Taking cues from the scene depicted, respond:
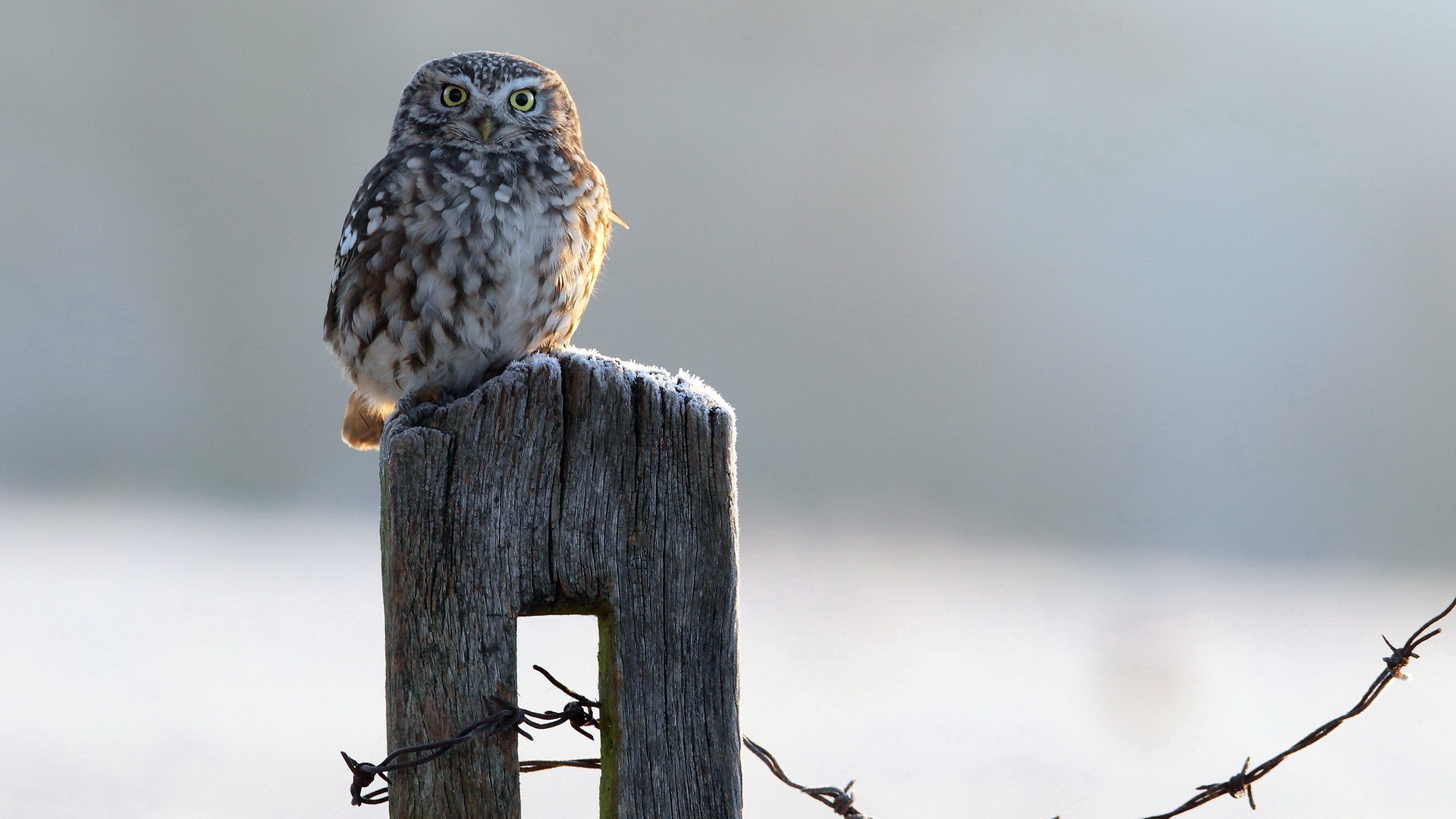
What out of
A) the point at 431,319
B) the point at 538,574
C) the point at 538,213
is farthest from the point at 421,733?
the point at 538,213

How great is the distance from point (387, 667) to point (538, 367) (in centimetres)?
49

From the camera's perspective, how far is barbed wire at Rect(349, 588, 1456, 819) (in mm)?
1596

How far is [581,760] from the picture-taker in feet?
5.75

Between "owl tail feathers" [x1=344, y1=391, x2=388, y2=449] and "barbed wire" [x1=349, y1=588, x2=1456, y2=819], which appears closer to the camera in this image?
"barbed wire" [x1=349, y1=588, x2=1456, y2=819]

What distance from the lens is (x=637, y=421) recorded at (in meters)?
1.71

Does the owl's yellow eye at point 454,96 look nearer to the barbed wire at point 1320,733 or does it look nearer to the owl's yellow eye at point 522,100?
the owl's yellow eye at point 522,100

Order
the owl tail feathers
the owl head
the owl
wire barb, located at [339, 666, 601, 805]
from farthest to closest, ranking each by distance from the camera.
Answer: the owl tail feathers
the owl head
the owl
wire barb, located at [339, 666, 601, 805]

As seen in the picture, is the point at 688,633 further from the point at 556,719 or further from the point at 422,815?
the point at 422,815

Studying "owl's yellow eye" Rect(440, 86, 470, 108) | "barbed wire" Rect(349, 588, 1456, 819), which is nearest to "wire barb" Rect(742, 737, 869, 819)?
"barbed wire" Rect(349, 588, 1456, 819)

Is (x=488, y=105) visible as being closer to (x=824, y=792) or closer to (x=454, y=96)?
(x=454, y=96)

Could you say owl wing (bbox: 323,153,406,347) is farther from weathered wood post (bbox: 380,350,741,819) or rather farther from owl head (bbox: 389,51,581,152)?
weathered wood post (bbox: 380,350,741,819)

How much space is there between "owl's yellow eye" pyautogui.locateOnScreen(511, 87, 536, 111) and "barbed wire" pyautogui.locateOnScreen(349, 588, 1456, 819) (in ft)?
5.60

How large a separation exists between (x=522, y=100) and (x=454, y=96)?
0.19m

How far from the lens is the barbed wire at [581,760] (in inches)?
62.8
